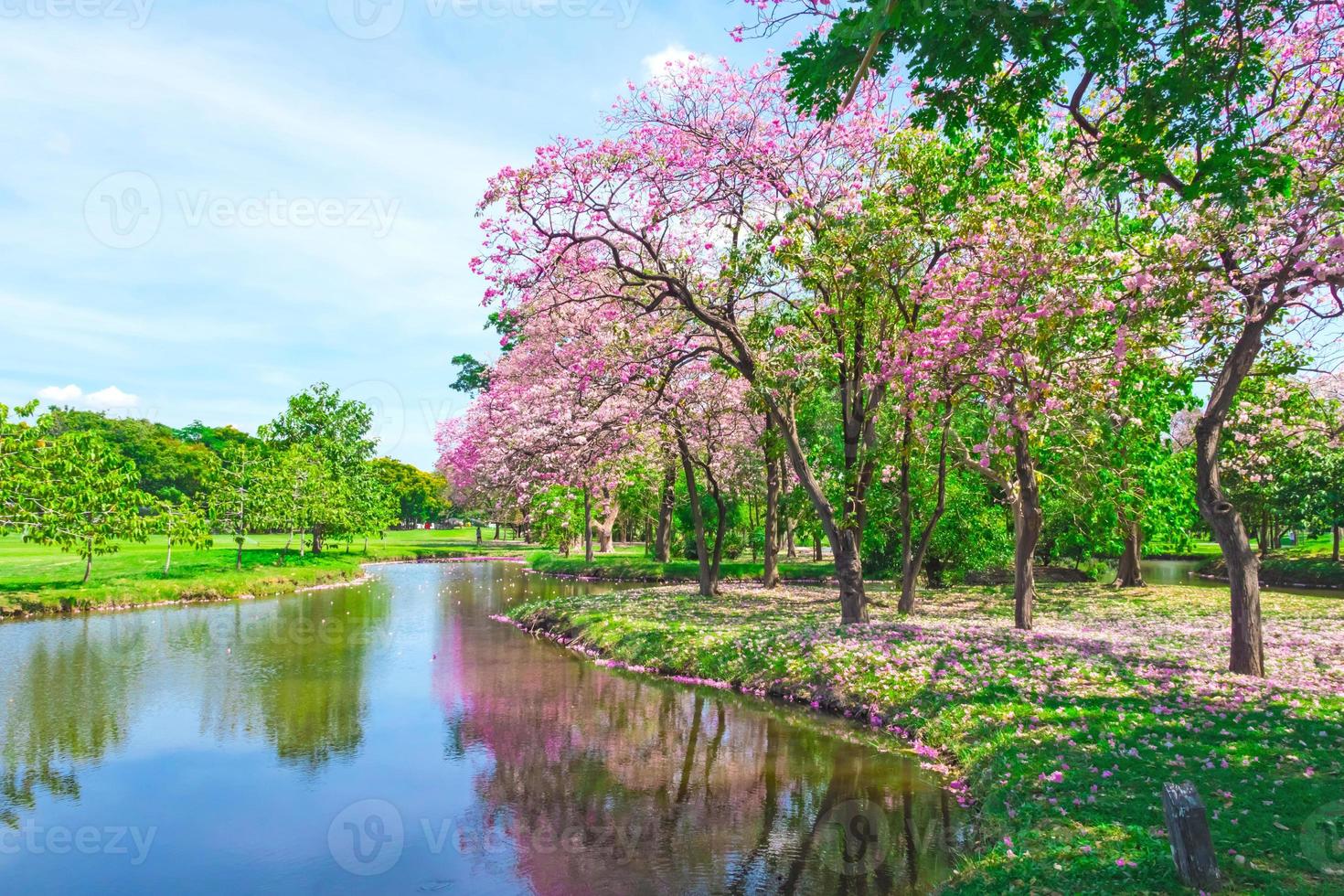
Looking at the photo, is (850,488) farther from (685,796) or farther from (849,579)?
(685,796)

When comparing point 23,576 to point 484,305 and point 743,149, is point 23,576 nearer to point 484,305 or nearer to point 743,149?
point 484,305

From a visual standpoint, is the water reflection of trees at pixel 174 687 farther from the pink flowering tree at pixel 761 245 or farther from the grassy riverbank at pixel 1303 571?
the grassy riverbank at pixel 1303 571

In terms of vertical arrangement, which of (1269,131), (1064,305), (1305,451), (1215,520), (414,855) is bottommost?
(414,855)

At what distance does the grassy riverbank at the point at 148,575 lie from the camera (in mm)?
31078

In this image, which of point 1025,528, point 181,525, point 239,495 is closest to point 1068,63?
point 1025,528

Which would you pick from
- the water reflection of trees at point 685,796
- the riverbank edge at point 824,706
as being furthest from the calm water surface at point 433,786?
the riverbank edge at point 824,706

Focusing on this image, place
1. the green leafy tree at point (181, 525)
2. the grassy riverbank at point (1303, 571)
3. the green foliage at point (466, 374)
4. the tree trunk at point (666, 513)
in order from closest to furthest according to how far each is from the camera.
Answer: the green leafy tree at point (181, 525) → the tree trunk at point (666, 513) → the grassy riverbank at point (1303, 571) → the green foliage at point (466, 374)

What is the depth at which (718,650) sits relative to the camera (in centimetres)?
1931

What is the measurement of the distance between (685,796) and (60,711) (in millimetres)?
14029

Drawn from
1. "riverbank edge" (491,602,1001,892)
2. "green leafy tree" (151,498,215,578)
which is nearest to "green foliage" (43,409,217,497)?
"green leafy tree" (151,498,215,578)

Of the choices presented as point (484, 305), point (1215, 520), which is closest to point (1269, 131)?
point (1215, 520)

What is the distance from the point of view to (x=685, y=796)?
37.2ft

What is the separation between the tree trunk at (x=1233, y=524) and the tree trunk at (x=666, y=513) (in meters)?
24.2

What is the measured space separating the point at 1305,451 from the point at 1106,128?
2381 cm
